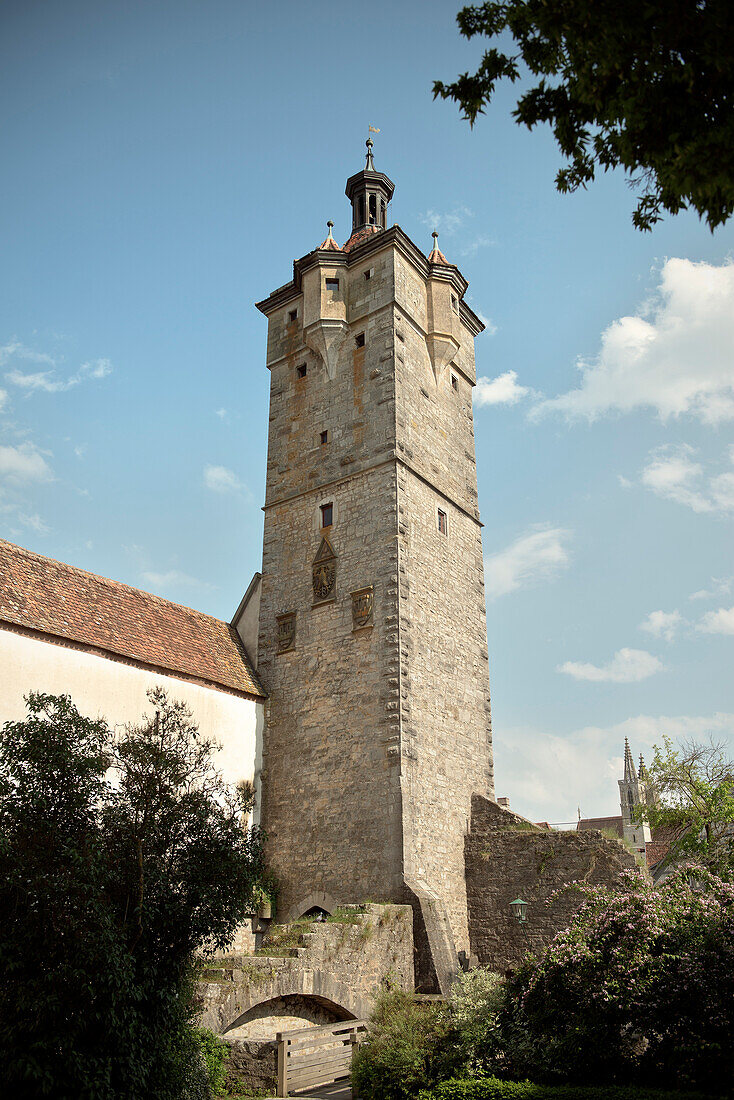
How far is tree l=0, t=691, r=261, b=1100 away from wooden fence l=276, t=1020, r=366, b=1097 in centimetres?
189

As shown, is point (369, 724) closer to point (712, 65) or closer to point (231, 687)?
point (231, 687)

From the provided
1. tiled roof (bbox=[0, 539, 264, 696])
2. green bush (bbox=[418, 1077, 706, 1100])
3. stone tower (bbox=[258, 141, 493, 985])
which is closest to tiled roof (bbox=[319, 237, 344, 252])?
stone tower (bbox=[258, 141, 493, 985])

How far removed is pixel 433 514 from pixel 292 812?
8.28m

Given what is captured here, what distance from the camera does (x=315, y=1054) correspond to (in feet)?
44.9

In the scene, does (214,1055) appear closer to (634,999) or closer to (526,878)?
(634,999)

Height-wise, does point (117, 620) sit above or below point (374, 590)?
below

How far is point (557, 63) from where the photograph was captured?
686 centimetres

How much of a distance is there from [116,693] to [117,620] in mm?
2187

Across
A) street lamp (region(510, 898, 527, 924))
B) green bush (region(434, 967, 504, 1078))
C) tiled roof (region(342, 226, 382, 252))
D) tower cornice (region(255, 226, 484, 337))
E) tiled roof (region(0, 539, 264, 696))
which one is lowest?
→ green bush (region(434, 967, 504, 1078))

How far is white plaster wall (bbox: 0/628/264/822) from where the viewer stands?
16266mm

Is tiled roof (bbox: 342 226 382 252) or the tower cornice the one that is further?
tiled roof (bbox: 342 226 382 252)

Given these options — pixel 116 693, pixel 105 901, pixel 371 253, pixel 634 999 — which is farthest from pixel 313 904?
pixel 371 253

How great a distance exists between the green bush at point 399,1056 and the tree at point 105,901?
262 cm

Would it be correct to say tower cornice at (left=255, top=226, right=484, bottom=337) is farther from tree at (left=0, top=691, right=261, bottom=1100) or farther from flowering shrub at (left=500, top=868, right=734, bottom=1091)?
flowering shrub at (left=500, top=868, right=734, bottom=1091)
